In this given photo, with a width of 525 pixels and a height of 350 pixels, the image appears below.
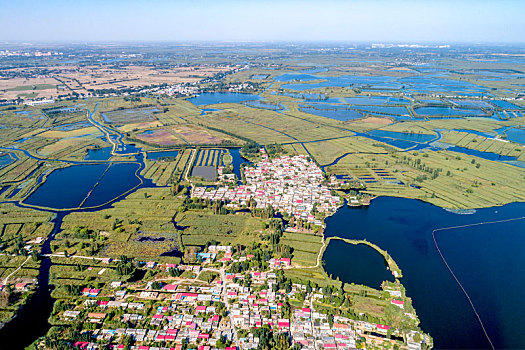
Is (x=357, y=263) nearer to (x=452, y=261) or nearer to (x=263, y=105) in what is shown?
(x=452, y=261)

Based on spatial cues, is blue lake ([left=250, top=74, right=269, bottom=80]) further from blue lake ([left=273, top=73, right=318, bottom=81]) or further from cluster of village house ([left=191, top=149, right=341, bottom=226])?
cluster of village house ([left=191, top=149, right=341, bottom=226])

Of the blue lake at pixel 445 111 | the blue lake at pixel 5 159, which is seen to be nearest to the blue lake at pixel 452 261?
the blue lake at pixel 445 111

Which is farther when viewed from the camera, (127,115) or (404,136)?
(127,115)

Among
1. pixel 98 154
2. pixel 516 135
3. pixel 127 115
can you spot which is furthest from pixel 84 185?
pixel 516 135

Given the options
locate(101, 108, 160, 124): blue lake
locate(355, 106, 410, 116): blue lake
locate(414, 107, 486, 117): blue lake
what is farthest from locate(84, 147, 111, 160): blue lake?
locate(414, 107, 486, 117): blue lake

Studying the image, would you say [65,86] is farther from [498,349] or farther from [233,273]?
[498,349]
